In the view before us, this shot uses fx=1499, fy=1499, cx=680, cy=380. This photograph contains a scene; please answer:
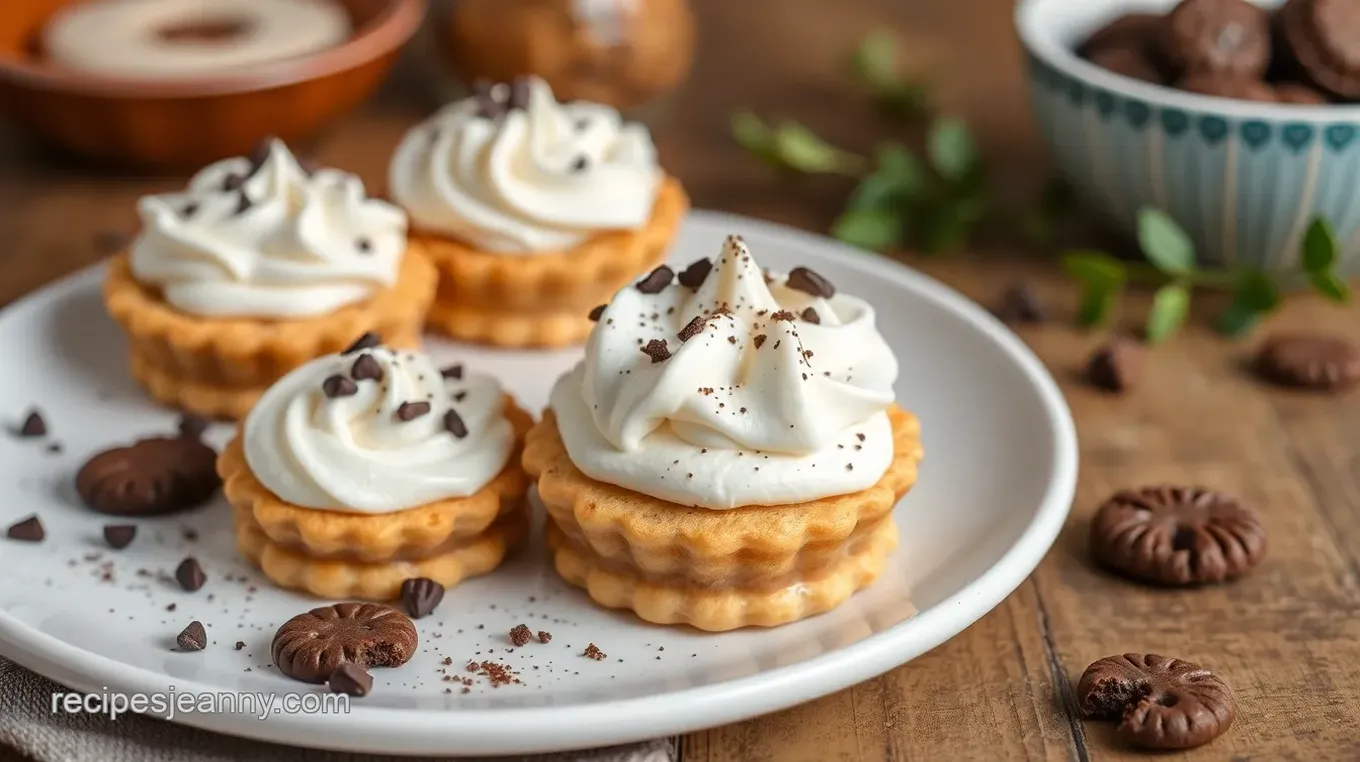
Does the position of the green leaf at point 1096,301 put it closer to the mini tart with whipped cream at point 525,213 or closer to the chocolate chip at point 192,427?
the mini tart with whipped cream at point 525,213

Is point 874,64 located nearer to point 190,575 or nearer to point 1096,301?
point 1096,301

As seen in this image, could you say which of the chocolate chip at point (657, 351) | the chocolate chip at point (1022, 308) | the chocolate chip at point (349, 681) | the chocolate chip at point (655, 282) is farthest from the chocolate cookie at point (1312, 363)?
the chocolate chip at point (349, 681)

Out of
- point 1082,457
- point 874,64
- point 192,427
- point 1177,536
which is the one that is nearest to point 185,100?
point 192,427

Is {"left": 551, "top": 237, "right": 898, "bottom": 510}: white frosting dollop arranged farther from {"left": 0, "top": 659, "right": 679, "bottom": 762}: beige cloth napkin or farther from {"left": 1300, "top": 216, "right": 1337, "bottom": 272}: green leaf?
{"left": 1300, "top": 216, "right": 1337, "bottom": 272}: green leaf

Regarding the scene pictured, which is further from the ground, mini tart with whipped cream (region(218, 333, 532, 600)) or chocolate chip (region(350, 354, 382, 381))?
chocolate chip (region(350, 354, 382, 381))

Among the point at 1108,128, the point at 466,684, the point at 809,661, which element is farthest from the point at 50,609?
the point at 1108,128

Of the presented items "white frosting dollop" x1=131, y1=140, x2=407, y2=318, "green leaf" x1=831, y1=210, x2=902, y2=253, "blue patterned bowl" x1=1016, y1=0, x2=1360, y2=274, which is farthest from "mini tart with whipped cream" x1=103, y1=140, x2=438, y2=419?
"blue patterned bowl" x1=1016, y1=0, x2=1360, y2=274

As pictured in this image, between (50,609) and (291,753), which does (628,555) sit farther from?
(50,609)
